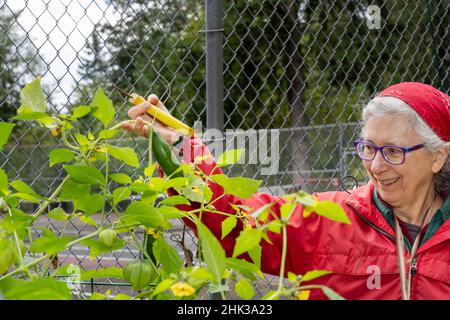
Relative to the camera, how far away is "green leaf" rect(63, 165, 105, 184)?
75 cm

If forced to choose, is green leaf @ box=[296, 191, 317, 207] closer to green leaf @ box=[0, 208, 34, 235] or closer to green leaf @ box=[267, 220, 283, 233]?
green leaf @ box=[267, 220, 283, 233]

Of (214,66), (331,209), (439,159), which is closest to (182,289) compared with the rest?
(331,209)

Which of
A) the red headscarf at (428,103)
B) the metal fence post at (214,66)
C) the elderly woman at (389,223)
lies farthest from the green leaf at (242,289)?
the metal fence post at (214,66)

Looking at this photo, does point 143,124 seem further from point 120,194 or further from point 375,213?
point 375,213

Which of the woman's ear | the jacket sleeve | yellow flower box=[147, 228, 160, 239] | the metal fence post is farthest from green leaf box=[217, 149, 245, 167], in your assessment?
the metal fence post

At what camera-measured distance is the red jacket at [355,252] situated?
57.7 inches

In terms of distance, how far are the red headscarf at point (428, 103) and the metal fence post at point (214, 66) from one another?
58 cm

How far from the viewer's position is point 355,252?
4.99 ft

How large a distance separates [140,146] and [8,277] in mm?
2553

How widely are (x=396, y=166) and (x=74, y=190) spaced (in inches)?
35.2

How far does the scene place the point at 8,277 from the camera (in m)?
0.69

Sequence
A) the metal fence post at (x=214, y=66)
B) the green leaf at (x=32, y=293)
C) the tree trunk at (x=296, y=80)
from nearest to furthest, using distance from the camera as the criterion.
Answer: the green leaf at (x=32, y=293), the metal fence post at (x=214, y=66), the tree trunk at (x=296, y=80)

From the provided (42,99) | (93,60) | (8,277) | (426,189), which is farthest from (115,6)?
(8,277)

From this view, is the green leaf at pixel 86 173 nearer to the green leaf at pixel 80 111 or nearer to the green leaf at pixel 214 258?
the green leaf at pixel 80 111
